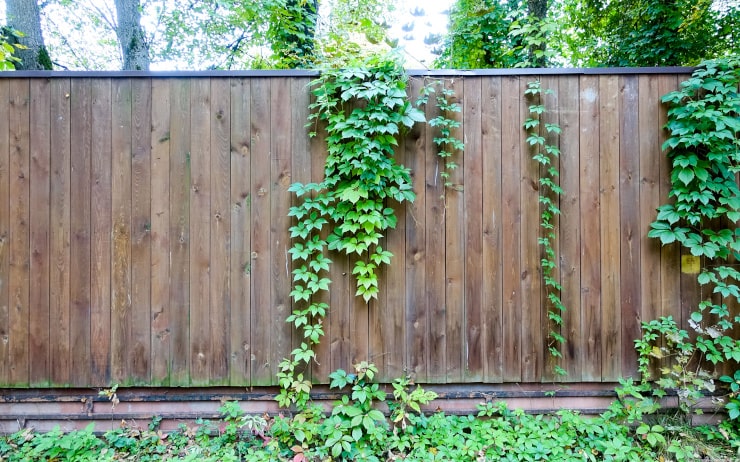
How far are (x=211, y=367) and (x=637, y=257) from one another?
2.70m

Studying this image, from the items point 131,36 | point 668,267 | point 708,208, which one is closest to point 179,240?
point 668,267

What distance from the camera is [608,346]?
2152mm

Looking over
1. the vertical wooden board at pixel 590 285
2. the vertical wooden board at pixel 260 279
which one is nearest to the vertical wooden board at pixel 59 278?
the vertical wooden board at pixel 260 279

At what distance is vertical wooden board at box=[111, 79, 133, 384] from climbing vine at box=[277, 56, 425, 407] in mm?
969

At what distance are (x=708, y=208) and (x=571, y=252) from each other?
30.0 inches

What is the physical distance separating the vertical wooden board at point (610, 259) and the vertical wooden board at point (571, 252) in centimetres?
15

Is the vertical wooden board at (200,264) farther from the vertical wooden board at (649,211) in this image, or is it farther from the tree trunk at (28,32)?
the vertical wooden board at (649,211)

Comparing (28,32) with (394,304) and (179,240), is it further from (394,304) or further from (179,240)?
(394,304)

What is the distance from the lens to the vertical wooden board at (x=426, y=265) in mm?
2156

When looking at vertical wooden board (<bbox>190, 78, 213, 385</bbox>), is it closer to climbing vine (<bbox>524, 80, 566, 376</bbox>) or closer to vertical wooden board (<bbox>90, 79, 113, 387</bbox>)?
vertical wooden board (<bbox>90, 79, 113, 387</bbox>)

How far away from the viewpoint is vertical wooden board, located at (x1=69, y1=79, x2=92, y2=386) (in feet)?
6.88

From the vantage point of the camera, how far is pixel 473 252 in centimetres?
216

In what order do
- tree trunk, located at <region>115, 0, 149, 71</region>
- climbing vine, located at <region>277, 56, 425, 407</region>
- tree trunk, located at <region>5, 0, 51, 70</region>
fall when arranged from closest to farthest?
climbing vine, located at <region>277, 56, 425, 407</region>
tree trunk, located at <region>5, 0, 51, 70</region>
tree trunk, located at <region>115, 0, 149, 71</region>

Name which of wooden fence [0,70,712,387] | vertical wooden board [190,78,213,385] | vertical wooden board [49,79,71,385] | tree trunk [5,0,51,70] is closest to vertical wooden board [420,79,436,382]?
wooden fence [0,70,712,387]
